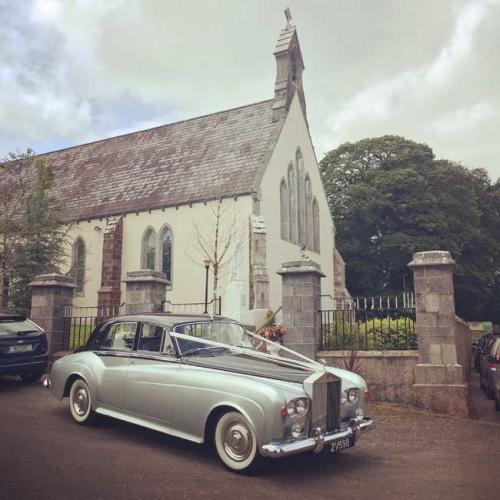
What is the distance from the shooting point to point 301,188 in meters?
25.7

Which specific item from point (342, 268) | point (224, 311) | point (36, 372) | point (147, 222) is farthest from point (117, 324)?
point (342, 268)

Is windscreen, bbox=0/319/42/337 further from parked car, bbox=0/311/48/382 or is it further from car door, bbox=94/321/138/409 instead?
car door, bbox=94/321/138/409

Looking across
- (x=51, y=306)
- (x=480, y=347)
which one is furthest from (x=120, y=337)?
(x=480, y=347)

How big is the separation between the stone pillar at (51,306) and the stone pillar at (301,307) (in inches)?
249

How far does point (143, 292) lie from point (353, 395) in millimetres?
7296

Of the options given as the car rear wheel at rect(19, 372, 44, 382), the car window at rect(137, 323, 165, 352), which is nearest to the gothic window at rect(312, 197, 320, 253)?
the car rear wheel at rect(19, 372, 44, 382)

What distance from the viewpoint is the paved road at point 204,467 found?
460 centimetres

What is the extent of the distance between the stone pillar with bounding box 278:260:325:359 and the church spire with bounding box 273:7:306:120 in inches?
608

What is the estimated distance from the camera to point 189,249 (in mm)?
22531

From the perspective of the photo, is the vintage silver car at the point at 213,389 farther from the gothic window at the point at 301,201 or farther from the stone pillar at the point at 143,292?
the gothic window at the point at 301,201

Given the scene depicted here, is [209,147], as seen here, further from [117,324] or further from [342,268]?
[117,324]

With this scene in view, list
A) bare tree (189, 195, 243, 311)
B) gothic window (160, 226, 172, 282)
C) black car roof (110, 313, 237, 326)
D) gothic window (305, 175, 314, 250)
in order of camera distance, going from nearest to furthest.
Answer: black car roof (110, 313, 237, 326) → bare tree (189, 195, 243, 311) → gothic window (160, 226, 172, 282) → gothic window (305, 175, 314, 250)

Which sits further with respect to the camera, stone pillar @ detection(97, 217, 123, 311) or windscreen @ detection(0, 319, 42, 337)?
stone pillar @ detection(97, 217, 123, 311)

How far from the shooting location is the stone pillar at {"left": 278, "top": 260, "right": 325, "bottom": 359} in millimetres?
10141
